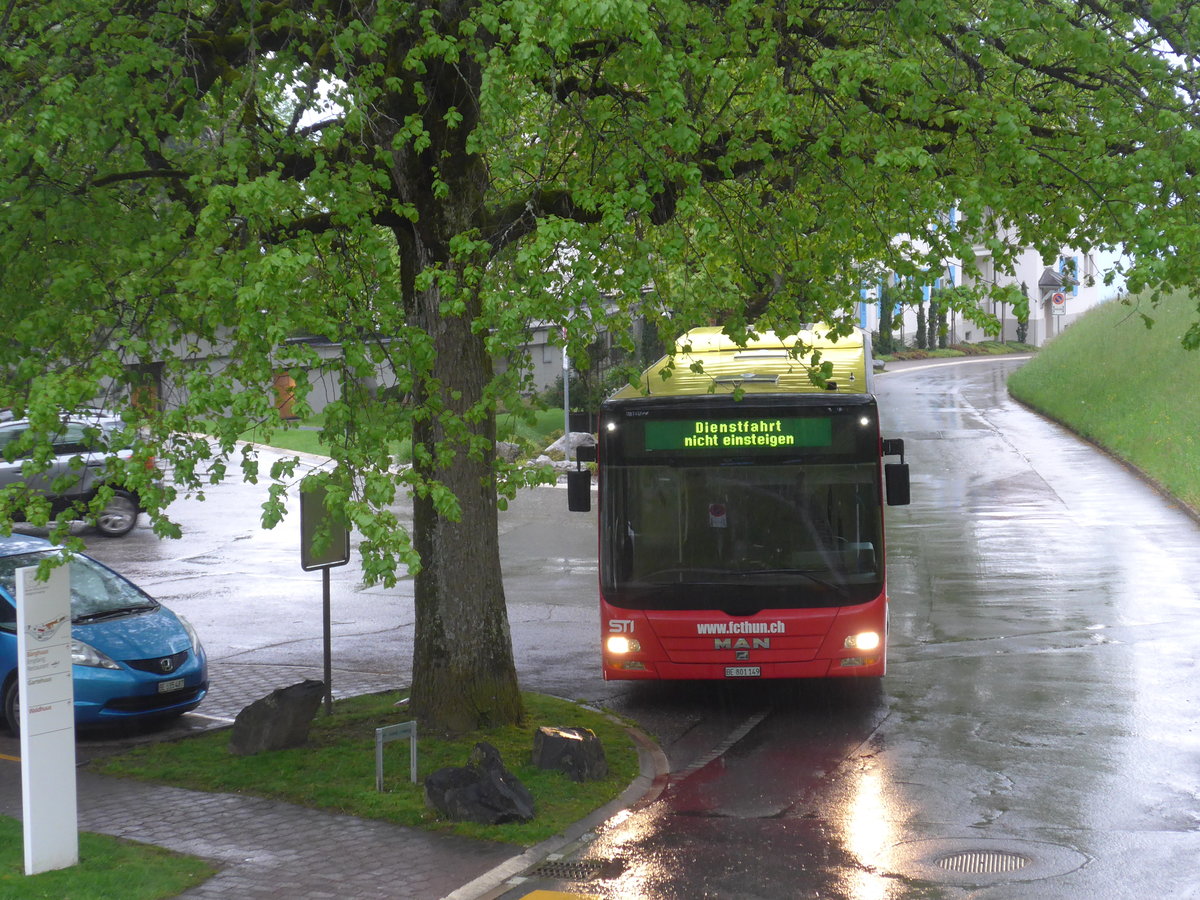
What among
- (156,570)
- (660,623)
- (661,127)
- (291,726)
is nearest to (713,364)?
(660,623)

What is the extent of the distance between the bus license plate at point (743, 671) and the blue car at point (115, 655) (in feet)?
15.2

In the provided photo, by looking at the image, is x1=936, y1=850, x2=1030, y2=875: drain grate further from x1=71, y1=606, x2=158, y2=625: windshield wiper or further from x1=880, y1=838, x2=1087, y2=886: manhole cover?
x1=71, y1=606, x2=158, y2=625: windshield wiper

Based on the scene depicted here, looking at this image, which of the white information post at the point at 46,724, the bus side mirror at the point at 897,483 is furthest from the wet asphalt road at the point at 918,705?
the white information post at the point at 46,724

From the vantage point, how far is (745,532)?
11922 mm

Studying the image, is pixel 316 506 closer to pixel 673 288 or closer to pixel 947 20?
pixel 673 288

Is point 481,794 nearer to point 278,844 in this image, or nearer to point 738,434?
point 278,844

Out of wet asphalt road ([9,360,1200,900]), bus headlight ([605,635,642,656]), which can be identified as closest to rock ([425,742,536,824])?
wet asphalt road ([9,360,1200,900])

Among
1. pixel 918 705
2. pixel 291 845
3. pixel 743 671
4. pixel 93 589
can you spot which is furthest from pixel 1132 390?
pixel 291 845

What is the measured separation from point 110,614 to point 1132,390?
3138cm

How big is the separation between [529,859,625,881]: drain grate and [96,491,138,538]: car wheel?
18.1 metres

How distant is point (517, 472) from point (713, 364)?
4.67 m

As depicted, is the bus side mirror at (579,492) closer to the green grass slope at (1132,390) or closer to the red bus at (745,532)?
the red bus at (745,532)

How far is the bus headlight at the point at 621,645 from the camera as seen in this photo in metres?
12.1

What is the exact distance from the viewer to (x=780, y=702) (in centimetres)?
1299
